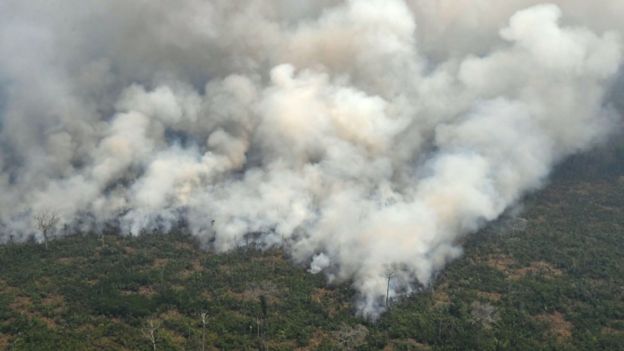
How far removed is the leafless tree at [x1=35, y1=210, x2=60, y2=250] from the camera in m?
91.2

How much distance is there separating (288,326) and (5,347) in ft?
90.7

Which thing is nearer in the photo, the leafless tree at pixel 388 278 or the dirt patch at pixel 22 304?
the dirt patch at pixel 22 304

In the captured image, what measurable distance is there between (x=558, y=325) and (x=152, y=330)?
43458 mm

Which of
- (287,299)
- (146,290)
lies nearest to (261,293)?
(287,299)

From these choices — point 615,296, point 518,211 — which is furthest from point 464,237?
point 615,296

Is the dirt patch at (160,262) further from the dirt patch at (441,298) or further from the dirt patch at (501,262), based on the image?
the dirt patch at (501,262)

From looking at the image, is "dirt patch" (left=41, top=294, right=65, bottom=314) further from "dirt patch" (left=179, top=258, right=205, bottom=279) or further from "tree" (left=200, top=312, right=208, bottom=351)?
"tree" (left=200, top=312, right=208, bottom=351)

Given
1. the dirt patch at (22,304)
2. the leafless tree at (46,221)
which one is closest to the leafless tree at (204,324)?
the dirt patch at (22,304)

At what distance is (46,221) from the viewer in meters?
93.4

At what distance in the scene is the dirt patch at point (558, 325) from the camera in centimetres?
6662

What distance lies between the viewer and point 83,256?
3324 inches

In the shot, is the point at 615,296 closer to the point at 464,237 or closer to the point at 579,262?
the point at 579,262

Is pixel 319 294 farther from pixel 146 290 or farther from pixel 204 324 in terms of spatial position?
pixel 146 290

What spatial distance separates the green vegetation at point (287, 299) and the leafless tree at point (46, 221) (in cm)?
376
